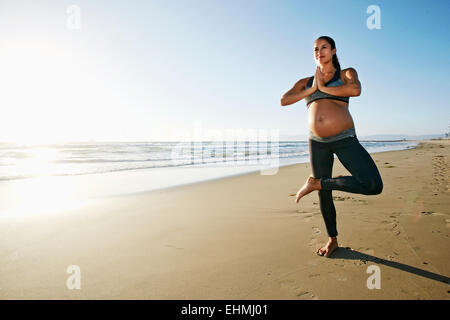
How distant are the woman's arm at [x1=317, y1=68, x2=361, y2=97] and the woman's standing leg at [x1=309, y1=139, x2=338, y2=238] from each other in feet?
1.68

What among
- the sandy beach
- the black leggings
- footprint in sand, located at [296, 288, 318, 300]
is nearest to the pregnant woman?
the black leggings

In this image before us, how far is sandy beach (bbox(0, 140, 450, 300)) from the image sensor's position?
2064mm

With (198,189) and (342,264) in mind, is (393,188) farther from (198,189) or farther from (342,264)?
(198,189)

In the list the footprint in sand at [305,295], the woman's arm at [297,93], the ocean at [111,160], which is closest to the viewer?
the footprint in sand at [305,295]

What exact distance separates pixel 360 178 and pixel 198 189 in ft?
16.3

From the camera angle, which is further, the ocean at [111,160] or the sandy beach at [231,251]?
the ocean at [111,160]

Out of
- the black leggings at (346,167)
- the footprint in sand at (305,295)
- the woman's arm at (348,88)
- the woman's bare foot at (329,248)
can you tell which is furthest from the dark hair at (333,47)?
the footprint in sand at (305,295)

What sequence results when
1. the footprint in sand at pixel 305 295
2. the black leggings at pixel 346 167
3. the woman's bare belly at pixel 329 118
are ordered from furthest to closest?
the woman's bare belly at pixel 329 118 < the black leggings at pixel 346 167 < the footprint in sand at pixel 305 295

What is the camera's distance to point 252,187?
6910 mm

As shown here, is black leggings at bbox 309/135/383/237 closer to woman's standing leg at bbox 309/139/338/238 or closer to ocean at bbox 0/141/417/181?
woman's standing leg at bbox 309/139/338/238

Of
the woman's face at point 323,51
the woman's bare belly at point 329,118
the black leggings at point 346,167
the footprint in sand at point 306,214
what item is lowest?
the footprint in sand at point 306,214

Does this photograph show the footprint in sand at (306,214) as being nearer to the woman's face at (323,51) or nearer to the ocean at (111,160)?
the woman's face at (323,51)

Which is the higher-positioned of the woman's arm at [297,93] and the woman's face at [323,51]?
the woman's face at [323,51]

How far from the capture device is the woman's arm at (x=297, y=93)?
2546 millimetres
